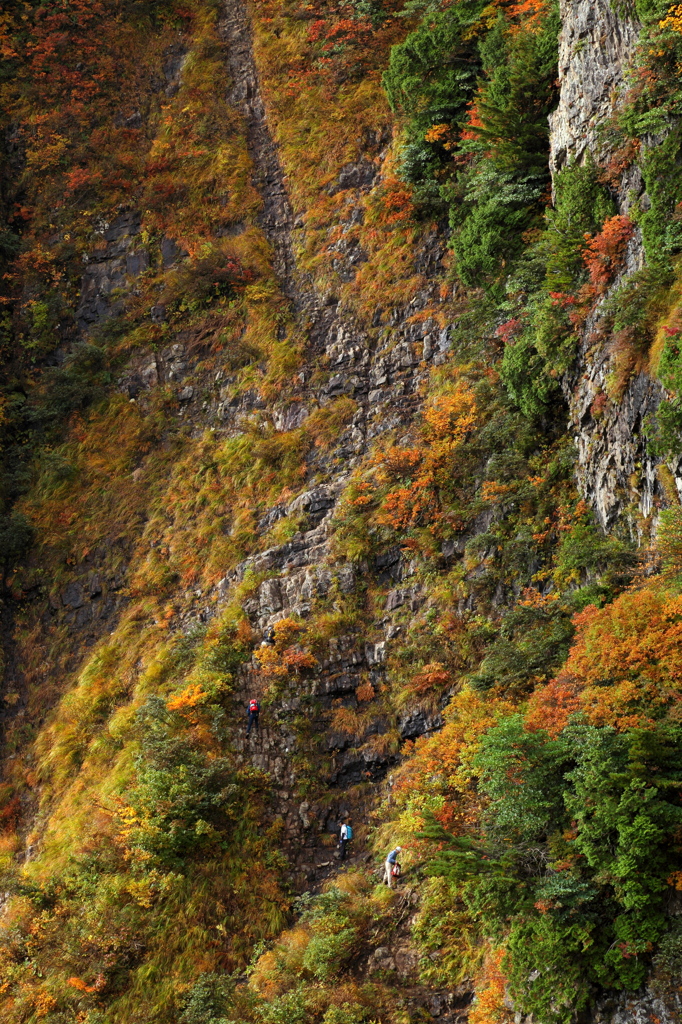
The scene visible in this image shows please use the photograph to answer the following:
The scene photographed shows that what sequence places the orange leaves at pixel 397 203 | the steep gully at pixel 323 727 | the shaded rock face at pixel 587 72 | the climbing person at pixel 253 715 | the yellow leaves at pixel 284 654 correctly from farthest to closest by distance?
the orange leaves at pixel 397 203, the yellow leaves at pixel 284 654, the climbing person at pixel 253 715, the shaded rock face at pixel 587 72, the steep gully at pixel 323 727

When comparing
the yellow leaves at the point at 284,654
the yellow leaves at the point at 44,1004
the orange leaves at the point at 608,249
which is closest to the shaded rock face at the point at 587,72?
the orange leaves at the point at 608,249

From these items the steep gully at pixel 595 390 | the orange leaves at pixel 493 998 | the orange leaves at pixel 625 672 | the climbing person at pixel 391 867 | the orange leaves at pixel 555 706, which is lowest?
the climbing person at pixel 391 867

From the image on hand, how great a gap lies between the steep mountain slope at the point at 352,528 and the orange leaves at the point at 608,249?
0.06m

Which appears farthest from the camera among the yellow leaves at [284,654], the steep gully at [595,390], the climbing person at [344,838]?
the yellow leaves at [284,654]

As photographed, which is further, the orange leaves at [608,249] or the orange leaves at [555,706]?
the orange leaves at [608,249]

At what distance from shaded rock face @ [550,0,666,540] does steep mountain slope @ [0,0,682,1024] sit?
0.29 ft

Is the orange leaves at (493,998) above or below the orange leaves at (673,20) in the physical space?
below

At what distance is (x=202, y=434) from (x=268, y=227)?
8337 mm

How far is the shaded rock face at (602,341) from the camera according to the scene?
14.0 m

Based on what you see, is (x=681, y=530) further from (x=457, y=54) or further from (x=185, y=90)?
(x=185, y=90)

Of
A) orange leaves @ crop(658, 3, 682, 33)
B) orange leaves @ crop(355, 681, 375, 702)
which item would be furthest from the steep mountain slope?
orange leaves @ crop(658, 3, 682, 33)

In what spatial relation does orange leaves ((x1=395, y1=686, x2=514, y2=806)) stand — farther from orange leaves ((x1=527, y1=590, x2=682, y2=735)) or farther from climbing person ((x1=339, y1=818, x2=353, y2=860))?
orange leaves ((x1=527, y1=590, x2=682, y2=735))

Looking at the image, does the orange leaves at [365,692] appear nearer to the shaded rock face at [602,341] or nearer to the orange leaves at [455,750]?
the orange leaves at [455,750]

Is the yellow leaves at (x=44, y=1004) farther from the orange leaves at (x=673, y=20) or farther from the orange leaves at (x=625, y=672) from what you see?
the orange leaves at (x=673, y=20)
